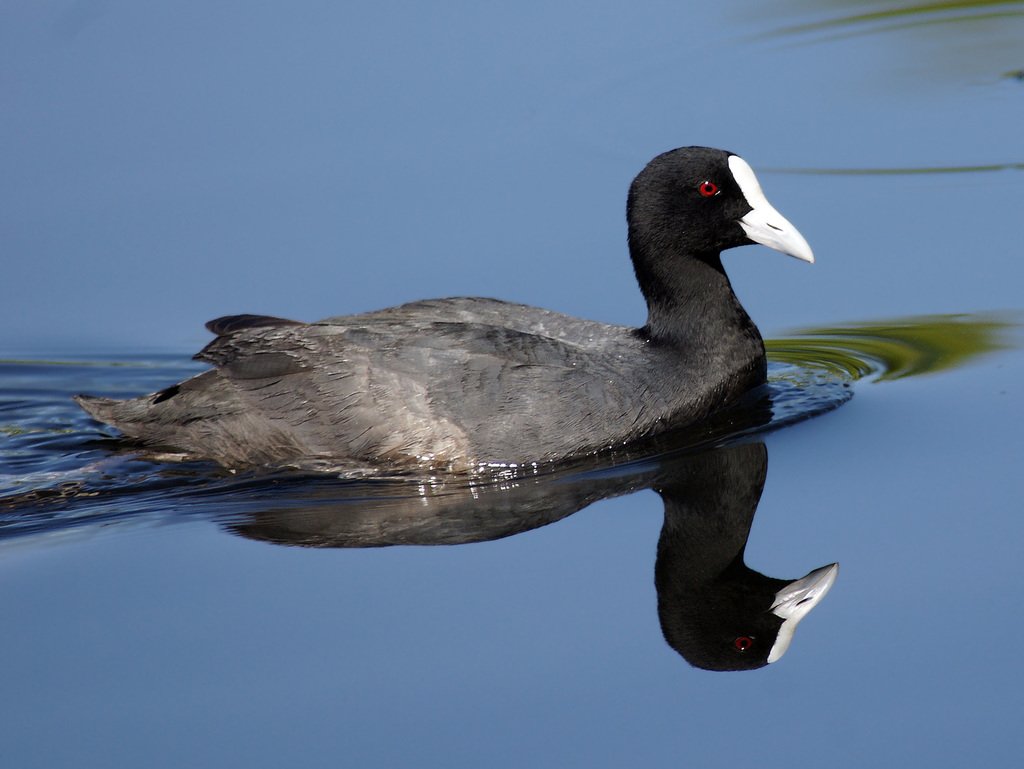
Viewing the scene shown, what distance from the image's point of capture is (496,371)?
23.4ft

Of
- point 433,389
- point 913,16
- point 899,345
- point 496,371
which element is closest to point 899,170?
point 899,345

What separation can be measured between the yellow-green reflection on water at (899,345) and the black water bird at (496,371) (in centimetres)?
61

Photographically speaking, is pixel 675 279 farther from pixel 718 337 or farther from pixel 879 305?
pixel 879 305

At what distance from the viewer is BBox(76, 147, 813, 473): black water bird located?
7.16 meters

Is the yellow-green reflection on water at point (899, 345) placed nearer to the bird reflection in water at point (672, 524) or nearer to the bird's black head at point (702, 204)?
the bird's black head at point (702, 204)

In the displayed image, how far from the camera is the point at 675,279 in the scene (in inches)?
303

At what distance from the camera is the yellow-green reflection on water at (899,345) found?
798 centimetres

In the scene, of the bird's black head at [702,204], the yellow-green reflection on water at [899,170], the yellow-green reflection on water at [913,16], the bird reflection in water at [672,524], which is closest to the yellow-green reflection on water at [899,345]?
the bird's black head at [702,204]

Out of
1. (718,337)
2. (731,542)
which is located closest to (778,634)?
(731,542)

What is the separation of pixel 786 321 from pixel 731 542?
2.44 m

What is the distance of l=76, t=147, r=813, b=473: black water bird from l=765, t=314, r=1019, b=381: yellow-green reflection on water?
614 millimetres

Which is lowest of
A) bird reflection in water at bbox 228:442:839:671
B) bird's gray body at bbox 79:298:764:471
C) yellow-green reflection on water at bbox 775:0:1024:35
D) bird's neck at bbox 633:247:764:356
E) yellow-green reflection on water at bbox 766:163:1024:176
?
bird reflection in water at bbox 228:442:839:671

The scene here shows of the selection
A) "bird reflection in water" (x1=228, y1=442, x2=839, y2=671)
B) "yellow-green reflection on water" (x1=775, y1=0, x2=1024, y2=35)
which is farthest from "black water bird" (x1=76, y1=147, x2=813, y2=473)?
"yellow-green reflection on water" (x1=775, y1=0, x2=1024, y2=35)

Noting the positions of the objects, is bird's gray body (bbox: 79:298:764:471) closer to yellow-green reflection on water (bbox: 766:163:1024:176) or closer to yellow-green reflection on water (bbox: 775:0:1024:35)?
yellow-green reflection on water (bbox: 766:163:1024:176)
